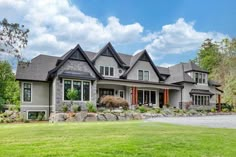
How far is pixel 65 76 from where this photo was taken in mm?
25703

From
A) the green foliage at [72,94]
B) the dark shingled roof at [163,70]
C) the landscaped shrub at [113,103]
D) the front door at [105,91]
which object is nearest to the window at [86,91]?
the green foliage at [72,94]

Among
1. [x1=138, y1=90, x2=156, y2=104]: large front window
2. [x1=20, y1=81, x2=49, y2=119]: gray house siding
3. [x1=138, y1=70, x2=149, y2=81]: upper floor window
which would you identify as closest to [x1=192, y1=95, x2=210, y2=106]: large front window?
[x1=138, y1=90, x2=156, y2=104]: large front window

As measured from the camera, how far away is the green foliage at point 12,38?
11.1 metres

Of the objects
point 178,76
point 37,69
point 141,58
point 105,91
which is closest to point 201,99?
point 178,76

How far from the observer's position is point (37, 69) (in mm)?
27828

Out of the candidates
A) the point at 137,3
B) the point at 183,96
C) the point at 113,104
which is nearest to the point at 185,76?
the point at 183,96

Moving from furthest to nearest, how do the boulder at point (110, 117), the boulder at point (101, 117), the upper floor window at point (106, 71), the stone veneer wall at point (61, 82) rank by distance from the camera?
1. the upper floor window at point (106, 71)
2. the stone veneer wall at point (61, 82)
3. the boulder at point (110, 117)
4. the boulder at point (101, 117)

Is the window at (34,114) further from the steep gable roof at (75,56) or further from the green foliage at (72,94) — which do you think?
the steep gable roof at (75,56)

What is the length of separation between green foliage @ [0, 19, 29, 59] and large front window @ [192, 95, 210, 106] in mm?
28919

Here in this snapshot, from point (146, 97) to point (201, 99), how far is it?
26.4 feet

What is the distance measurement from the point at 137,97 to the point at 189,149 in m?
25.8

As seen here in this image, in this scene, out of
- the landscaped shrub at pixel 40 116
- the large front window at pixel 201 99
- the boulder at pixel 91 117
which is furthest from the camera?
the large front window at pixel 201 99

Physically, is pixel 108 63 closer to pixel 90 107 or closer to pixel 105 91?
pixel 105 91

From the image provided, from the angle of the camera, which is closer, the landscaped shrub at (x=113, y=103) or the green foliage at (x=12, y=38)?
the green foliage at (x=12, y=38)
